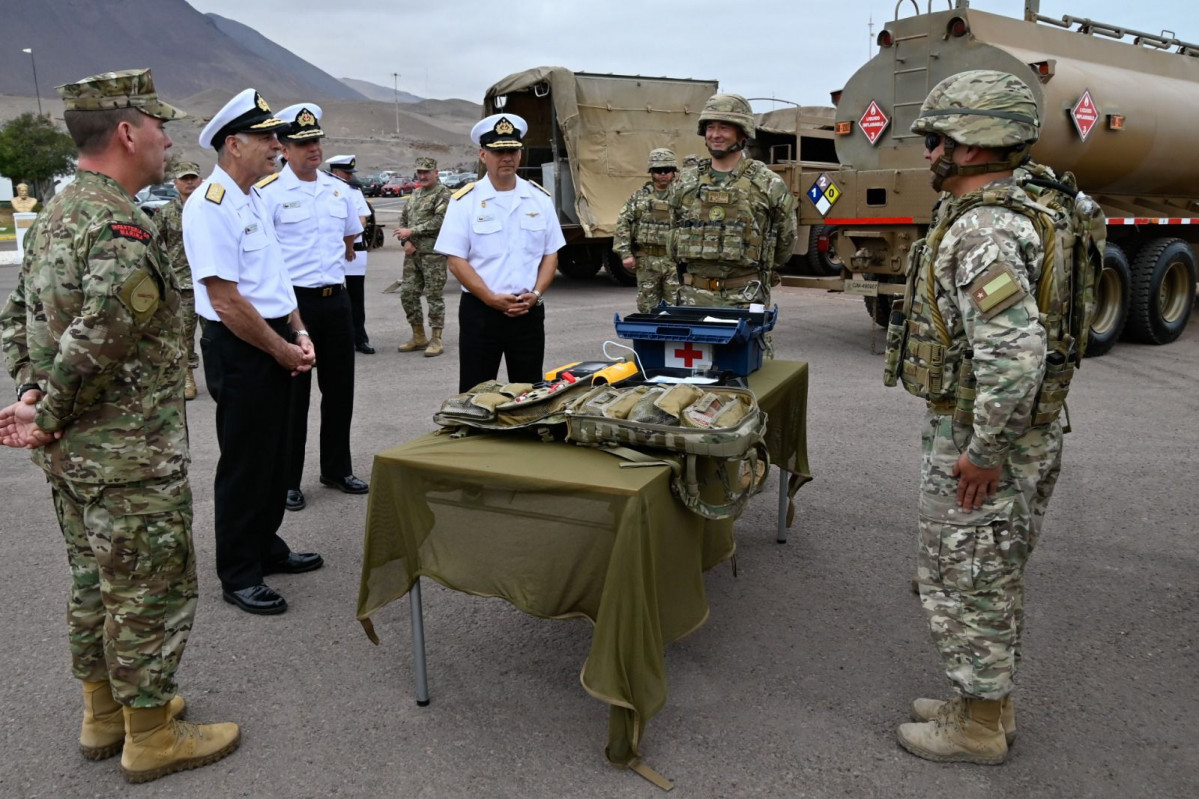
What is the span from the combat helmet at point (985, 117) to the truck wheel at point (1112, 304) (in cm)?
663

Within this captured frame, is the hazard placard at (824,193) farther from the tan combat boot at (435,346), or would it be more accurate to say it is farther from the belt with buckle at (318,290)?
the belt with buckle at (318,290)

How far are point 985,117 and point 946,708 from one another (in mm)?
1664

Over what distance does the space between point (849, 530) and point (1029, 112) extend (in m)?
2.33

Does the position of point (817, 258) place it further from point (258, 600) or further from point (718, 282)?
point (258, 600)

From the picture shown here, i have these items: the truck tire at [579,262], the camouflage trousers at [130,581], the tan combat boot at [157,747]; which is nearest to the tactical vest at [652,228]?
the camouflage trousers at [130,581]

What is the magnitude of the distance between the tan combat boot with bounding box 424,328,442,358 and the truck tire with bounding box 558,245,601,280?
18.9 feet

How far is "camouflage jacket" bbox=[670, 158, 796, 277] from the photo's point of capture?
4.73 metres

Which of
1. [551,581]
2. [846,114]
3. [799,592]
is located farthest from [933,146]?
[846,114]

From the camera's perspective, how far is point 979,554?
2.53 metres

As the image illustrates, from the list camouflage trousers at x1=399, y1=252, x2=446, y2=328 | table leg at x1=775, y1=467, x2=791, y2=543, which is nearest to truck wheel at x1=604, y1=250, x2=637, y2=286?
camouflage trousers at x1=399, y1=252, x2=446, y2=328

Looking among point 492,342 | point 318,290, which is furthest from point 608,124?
point 492,342

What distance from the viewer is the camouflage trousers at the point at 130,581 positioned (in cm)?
244

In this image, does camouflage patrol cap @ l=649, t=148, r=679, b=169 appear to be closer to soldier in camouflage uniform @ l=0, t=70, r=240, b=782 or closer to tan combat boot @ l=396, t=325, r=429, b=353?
tan combat boot @ l=396, t=325, r=429, b=353

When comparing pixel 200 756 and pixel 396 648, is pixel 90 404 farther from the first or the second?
pixel 396 648
